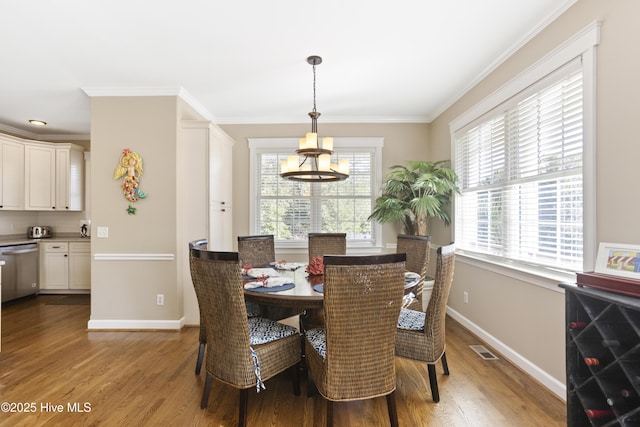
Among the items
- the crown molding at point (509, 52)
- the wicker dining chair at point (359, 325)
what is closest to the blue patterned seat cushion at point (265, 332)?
the wicker dining chair at point (359, 325)

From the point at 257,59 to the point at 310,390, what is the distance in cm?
272

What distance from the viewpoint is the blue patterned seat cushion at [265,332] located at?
1925 mm

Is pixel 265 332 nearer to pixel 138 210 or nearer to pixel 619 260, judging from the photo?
pixel 619 260

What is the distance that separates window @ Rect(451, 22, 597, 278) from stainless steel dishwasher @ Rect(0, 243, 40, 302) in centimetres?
601

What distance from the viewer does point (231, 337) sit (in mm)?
1753

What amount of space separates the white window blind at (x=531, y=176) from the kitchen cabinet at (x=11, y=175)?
613 cm

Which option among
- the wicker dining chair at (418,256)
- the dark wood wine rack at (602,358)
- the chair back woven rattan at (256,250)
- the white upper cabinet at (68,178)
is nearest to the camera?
the dark wood wine rack at (602,358)

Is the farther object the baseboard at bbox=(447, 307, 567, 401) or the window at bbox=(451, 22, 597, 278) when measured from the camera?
the baseboard at bbox=(447, 307, 567, 401)

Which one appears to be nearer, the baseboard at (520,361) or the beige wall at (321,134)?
the baseboard at (520,361)

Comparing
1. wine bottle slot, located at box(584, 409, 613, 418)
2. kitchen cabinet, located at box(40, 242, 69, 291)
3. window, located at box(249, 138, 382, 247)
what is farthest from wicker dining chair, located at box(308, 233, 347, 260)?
kitchen cabinet, located at box(40, 242, 69, 291)

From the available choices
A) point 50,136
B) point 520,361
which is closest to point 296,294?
point 520,361

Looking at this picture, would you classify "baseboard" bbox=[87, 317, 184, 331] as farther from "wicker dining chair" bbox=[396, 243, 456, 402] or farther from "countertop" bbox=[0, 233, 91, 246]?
"wicker dining chair" bbox=[396, 243, 456, 402]

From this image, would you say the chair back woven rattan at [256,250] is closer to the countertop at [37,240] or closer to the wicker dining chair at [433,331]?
the wicker dining chair at [433,331]

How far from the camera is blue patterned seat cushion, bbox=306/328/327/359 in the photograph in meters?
1.78
